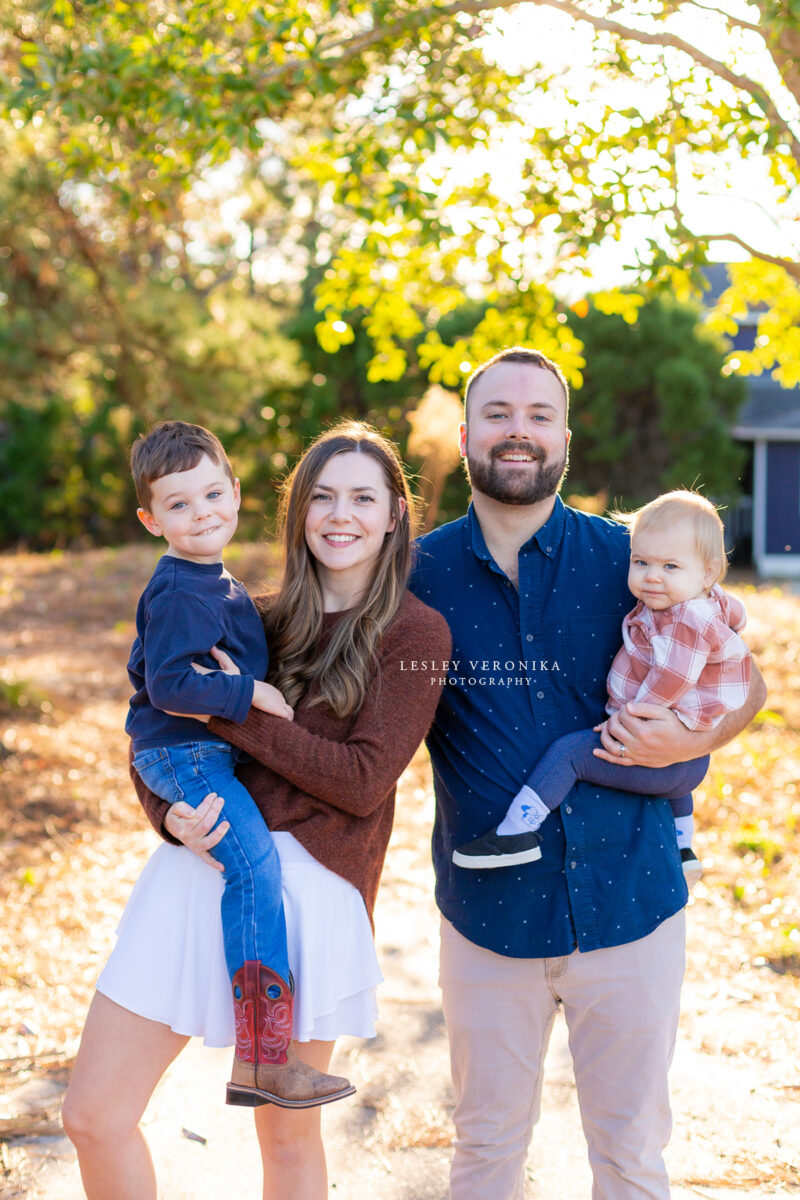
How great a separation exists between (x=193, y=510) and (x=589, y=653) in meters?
0.96

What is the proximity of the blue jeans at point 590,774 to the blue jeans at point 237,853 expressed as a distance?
599mm

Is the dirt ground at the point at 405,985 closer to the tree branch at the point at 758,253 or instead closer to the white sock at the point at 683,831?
the white sock at the point at 683,831

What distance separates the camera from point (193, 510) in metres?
2.30

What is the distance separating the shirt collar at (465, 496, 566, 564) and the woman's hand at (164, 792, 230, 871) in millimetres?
832

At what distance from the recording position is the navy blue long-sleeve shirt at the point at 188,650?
2133 mm

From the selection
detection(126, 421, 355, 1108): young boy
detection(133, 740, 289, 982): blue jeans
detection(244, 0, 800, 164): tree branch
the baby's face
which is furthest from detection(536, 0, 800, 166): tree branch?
detection(133, 740, 289, 982): blue jeans

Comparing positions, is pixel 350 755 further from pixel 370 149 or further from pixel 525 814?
pixel 370 149

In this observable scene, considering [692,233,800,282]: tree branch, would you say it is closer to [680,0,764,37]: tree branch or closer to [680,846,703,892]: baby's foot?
[680,0,764,37]: tree branch

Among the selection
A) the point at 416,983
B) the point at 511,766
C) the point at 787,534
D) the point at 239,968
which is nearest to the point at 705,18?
the point at 511,766

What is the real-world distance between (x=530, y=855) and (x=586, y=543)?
29.9 inches

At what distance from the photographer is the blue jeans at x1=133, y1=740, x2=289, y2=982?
6.89ft

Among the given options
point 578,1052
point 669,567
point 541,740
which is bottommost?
point 578,1052

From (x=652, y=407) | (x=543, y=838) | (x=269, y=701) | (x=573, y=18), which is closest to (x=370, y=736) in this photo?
(x=269, y=701)

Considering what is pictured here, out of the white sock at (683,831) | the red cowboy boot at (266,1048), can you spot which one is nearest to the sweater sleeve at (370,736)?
the red cowboy boot at (266,1048)
